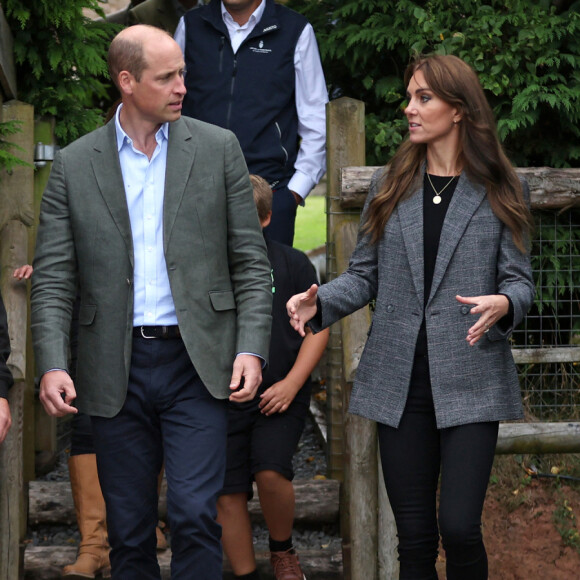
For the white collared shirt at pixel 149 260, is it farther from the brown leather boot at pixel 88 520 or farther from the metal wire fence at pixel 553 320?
the metal wire fence at pixel 553 320

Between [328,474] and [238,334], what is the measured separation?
2.30 meters

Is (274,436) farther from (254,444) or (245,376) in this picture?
(245,376)

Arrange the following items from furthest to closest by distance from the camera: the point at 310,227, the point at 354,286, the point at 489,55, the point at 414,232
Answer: the point at 310,227, the point at 489,55, the point at 354,286, the point at 414,232

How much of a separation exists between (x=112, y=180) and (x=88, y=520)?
1.95 metres

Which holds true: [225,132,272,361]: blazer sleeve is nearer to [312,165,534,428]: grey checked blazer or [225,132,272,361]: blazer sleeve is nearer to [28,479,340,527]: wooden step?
[312,165,534,428]: grey checked blazer

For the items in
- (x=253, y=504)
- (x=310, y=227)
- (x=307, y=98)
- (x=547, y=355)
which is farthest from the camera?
(x=310, y=227)

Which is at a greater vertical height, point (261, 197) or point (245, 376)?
point (261, 197)

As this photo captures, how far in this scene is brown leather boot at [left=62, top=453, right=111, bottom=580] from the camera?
4980mm

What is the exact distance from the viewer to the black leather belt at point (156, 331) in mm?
3686

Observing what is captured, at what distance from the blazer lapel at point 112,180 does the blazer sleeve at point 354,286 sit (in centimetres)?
68

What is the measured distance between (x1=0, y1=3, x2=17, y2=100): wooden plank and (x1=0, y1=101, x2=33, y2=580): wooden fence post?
0.28m

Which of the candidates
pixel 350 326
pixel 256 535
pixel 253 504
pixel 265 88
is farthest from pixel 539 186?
pixel 256 535

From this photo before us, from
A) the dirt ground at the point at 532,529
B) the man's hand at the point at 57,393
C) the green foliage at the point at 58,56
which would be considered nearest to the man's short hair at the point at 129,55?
the man's hand at the point at 57,393

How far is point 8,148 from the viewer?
530 cm
